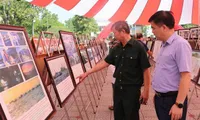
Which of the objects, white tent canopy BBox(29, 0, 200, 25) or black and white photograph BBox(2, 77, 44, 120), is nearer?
black and white photograph BBox(2, 77, 44, 120)

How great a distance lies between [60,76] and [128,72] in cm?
73

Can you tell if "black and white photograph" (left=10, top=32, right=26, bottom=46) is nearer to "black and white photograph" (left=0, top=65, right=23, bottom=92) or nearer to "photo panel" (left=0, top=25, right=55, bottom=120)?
"photo panel" (left=0, top=25, right=55, bottom=120)

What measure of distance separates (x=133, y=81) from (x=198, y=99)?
317cm

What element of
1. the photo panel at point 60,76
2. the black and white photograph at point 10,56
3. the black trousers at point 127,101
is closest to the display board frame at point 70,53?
the photo panel at point 60,76

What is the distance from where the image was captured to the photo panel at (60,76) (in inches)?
91.5

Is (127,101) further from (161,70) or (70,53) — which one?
(70,53)

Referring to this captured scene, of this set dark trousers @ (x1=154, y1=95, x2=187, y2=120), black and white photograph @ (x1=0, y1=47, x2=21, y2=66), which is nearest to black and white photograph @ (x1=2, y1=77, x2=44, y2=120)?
black and white photograph @ (x1=0, y1=47, x2=21, y2=66)

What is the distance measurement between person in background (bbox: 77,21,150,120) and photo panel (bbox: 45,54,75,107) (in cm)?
55

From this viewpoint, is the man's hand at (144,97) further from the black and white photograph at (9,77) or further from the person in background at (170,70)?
the black and white photograph at (9,77)

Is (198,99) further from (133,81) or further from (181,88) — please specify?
(181,88)

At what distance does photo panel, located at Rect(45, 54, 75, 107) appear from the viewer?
7.63 ft

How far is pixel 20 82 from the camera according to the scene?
5.38 ft

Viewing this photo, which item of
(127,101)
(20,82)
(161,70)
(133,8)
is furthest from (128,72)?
(133,8)

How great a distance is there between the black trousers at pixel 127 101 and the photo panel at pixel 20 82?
962 millimetres
